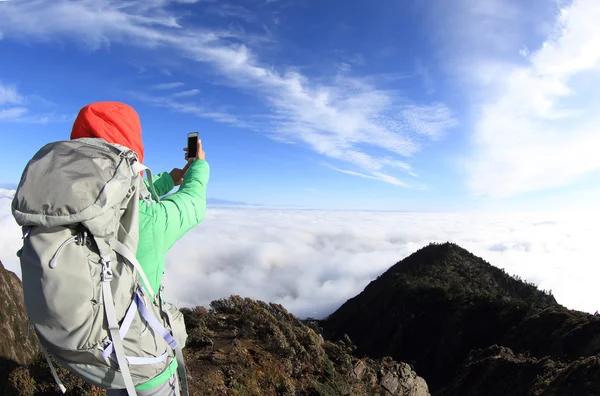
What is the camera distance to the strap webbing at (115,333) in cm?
177

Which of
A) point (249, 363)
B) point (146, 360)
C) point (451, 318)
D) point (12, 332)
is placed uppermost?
point (146, 360)

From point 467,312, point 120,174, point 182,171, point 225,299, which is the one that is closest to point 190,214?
point 120,174

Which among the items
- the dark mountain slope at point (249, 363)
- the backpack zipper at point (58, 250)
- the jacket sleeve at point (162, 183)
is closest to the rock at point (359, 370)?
the dark mountain slope at point (249, 363)

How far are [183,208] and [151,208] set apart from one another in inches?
6.9

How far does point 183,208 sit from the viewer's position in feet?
6.86

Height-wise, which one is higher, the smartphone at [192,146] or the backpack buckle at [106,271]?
the smartphone at [192,146]

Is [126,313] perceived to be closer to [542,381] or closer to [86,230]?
[86,230]

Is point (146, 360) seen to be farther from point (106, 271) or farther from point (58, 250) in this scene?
point (58, 250)

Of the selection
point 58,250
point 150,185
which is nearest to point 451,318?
point 150,185

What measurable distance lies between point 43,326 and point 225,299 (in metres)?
11.8

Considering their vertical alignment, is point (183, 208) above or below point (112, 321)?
above

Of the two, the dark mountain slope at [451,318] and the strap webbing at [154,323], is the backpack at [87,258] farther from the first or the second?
the dark mountain slope at [451,318]

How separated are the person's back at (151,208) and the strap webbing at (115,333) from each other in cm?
23

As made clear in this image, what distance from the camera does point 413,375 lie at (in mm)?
10484
